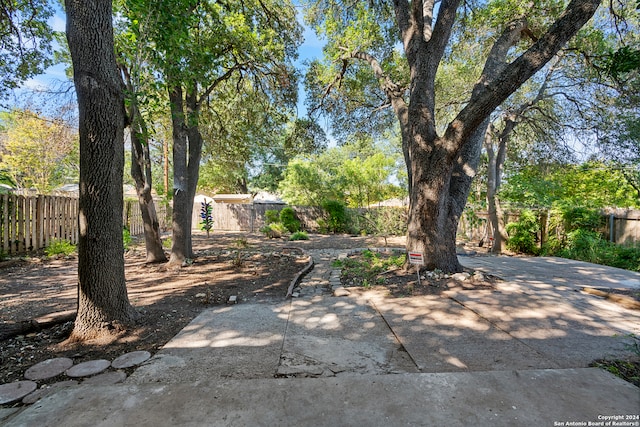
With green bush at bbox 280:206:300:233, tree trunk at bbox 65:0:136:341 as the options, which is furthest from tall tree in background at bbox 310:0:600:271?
green bush at bbox 280:206:300:233

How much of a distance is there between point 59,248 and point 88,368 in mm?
7279

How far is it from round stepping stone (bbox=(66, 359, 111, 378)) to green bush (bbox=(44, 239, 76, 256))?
705cm

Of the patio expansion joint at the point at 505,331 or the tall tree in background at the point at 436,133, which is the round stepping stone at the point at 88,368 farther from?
the tall tree in background at the point at 436,133

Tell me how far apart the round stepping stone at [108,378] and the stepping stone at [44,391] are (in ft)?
0.34

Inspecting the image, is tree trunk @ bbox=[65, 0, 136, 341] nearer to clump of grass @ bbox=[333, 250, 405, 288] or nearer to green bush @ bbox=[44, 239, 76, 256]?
clump of grass @ bbox=[333, 250, 405, 288]

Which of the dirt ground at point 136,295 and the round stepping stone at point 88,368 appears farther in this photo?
the dirt ground at point 136,295

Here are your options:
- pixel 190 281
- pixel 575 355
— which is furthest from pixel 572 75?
pixel 190 281

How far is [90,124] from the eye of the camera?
290 centimetres

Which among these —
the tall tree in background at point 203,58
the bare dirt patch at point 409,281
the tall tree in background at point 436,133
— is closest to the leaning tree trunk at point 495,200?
the tall tree in background at point 436,133

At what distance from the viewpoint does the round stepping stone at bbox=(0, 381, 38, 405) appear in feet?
6.49

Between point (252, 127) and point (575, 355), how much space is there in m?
8.60

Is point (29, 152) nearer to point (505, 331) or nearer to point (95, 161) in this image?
point (95, 161)

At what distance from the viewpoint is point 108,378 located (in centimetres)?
221

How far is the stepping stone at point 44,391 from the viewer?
1.97 m
